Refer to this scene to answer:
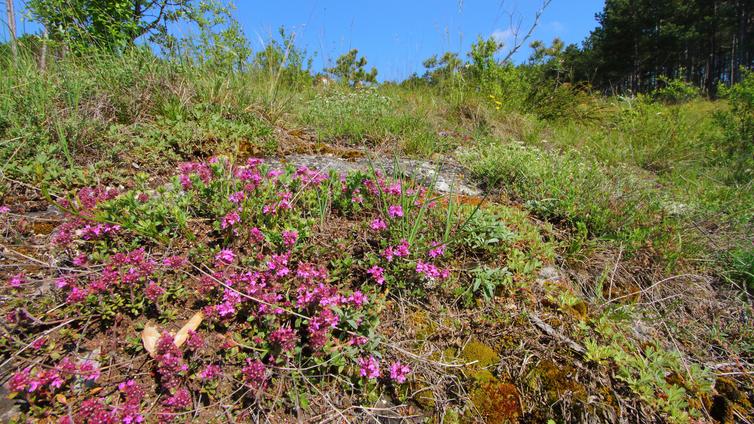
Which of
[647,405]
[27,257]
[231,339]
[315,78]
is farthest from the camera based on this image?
[315,78]

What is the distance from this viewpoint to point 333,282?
2.12 metres

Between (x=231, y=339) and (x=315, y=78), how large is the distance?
22.9ft

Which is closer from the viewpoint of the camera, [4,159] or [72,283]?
[72,283]

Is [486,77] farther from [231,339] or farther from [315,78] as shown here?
[231,339]

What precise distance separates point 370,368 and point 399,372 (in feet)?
0.48

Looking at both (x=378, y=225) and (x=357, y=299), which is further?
(x=378, y=225)

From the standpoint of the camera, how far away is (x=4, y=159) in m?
2.64

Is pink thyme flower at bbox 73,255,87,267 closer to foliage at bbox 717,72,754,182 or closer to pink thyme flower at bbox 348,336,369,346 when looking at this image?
pink thyme flower at bbox 348,336,369,346

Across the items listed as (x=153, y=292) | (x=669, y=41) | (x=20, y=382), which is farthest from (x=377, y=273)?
(x=669, y=41)

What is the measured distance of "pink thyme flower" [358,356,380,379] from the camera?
1.60 metres

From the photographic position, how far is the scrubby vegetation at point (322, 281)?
159cm

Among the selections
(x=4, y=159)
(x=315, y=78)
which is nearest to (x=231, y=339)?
(x=4, y=159)

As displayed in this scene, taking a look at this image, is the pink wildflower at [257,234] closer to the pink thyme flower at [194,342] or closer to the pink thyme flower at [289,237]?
the pink thyme flower at [289,237]

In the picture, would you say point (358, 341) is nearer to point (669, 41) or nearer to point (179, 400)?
point (179, 400)
